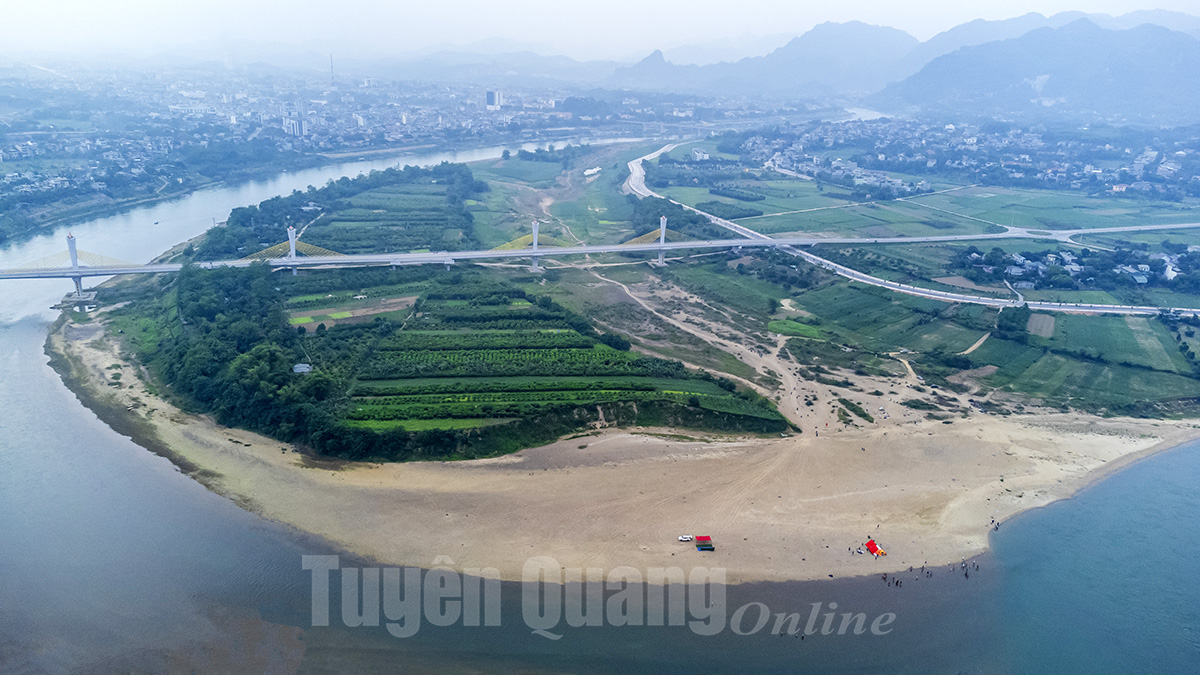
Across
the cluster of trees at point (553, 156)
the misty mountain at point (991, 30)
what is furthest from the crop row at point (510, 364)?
the misty mountain at point (991, 30)

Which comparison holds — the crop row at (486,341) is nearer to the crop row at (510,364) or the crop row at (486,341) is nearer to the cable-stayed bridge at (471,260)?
the crop row at (510,364)

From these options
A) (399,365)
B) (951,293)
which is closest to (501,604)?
(399,365)

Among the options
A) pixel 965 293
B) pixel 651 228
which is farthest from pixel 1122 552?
pixel 651 228

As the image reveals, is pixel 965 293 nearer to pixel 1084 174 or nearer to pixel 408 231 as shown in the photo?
pixel 408 231

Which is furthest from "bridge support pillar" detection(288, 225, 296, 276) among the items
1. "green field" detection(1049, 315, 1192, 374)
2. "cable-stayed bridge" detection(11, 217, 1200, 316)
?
"green field" detection(1049, 315, 1192, 374)

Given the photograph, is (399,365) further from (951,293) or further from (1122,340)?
(1122,340)

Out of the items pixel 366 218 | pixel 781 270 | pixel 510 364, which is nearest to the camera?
pixel 510 364
